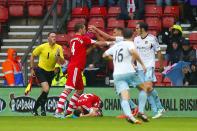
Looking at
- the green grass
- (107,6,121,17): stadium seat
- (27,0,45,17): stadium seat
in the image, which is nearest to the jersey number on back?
the green grass

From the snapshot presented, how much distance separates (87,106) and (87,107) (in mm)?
29

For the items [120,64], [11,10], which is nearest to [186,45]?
[120,64]

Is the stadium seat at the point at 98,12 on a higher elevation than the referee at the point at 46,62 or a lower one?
higher

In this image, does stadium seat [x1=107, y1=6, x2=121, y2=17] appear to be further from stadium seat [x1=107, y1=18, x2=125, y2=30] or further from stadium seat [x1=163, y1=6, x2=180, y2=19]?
stadium seat [x1=163, y1=6, x2=180, y2=19]

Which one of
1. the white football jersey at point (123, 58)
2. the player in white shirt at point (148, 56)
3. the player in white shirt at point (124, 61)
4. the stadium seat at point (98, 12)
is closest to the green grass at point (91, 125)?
the player in white shirt at point (124, 61)

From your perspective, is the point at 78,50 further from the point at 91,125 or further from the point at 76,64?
the point at 91,125

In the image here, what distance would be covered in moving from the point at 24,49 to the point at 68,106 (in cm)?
694

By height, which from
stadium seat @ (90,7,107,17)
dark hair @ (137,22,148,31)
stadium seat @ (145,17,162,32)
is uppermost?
stadium seat @ (90,7,107,17)

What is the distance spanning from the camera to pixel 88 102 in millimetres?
22344

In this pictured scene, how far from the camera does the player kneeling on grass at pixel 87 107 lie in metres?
22.3

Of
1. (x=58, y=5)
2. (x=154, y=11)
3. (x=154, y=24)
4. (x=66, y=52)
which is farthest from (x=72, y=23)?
(x=154, y=24)

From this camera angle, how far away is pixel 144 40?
21484 mm

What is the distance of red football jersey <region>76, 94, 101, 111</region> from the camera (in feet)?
73.3

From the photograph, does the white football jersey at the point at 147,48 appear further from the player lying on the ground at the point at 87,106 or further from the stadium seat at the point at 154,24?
the stadium seat at the point at 154,24
